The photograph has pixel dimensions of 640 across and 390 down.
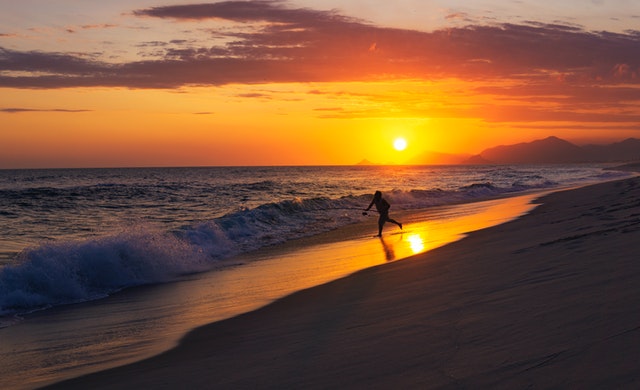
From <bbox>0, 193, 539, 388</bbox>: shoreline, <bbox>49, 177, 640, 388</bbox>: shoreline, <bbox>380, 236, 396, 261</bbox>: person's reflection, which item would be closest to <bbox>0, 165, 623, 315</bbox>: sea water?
<bbox>0, 193, 539, 388</bbox>: shoreline

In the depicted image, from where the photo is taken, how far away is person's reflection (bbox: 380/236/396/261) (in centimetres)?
1262

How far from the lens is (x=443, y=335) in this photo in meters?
5.37

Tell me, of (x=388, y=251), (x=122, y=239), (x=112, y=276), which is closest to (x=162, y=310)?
(x=112, y=276)

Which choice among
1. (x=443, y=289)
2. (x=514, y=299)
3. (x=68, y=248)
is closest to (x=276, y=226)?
(x=68, y=248)

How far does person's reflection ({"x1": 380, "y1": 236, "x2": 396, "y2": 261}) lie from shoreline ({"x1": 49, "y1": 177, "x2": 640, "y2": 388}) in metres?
3.33

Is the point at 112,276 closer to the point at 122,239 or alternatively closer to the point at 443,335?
the point at 122,239

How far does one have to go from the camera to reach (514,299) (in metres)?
6.26

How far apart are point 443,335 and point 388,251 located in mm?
8479

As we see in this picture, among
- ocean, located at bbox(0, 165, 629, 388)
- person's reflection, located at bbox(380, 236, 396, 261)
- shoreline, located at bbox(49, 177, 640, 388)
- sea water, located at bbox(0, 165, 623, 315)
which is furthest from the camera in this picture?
person's reflection, located at bbox(380, 236, 396, 261)

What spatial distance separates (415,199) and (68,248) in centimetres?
2750

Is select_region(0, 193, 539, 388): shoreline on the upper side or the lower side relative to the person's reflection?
upper

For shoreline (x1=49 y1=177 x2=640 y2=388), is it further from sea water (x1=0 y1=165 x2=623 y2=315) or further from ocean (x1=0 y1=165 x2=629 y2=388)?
sea water (x1=0 y1=165 x2=623 y2=315)

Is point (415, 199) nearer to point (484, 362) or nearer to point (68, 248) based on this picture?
point (68, 248)

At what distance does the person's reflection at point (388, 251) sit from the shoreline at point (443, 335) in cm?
333
